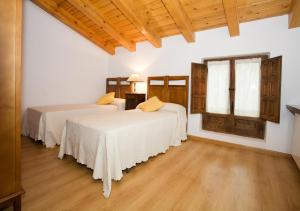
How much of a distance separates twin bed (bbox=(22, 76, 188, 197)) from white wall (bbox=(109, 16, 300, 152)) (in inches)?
45.1

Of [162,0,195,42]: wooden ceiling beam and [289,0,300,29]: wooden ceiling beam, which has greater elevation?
[162,0,195,42]: wooden ceiling beam

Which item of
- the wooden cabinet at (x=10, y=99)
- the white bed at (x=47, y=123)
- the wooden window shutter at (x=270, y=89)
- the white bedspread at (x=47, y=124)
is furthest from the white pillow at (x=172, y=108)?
the wooden cabinet at (x=10, y=99)

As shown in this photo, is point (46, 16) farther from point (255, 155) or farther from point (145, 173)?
point (255, 155)

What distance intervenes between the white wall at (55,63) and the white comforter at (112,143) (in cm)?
227

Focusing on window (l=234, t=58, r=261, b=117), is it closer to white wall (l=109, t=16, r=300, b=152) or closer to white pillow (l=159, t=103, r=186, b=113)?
white wall (l=109, t=16, r=300, b=152)

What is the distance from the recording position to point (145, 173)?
7.39 ft

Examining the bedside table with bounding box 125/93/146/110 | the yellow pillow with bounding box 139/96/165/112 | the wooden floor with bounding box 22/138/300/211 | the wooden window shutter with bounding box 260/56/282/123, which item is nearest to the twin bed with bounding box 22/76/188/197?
the wooden floor with bounding box 22/138/300/211

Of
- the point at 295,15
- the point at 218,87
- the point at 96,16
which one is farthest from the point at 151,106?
the point at 295,15

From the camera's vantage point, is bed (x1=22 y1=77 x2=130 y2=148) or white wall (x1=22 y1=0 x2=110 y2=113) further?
white wall (x1=22 y1=0 x2=110 y2=113)

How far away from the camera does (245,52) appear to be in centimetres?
315

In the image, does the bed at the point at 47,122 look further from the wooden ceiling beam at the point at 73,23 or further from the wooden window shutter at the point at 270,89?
the wooden window shutter at the point at 270,89

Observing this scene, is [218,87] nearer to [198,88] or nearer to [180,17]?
[198,88]

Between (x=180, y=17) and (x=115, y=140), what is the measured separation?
2523 millimetres

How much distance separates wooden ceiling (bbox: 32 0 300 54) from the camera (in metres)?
2.71
